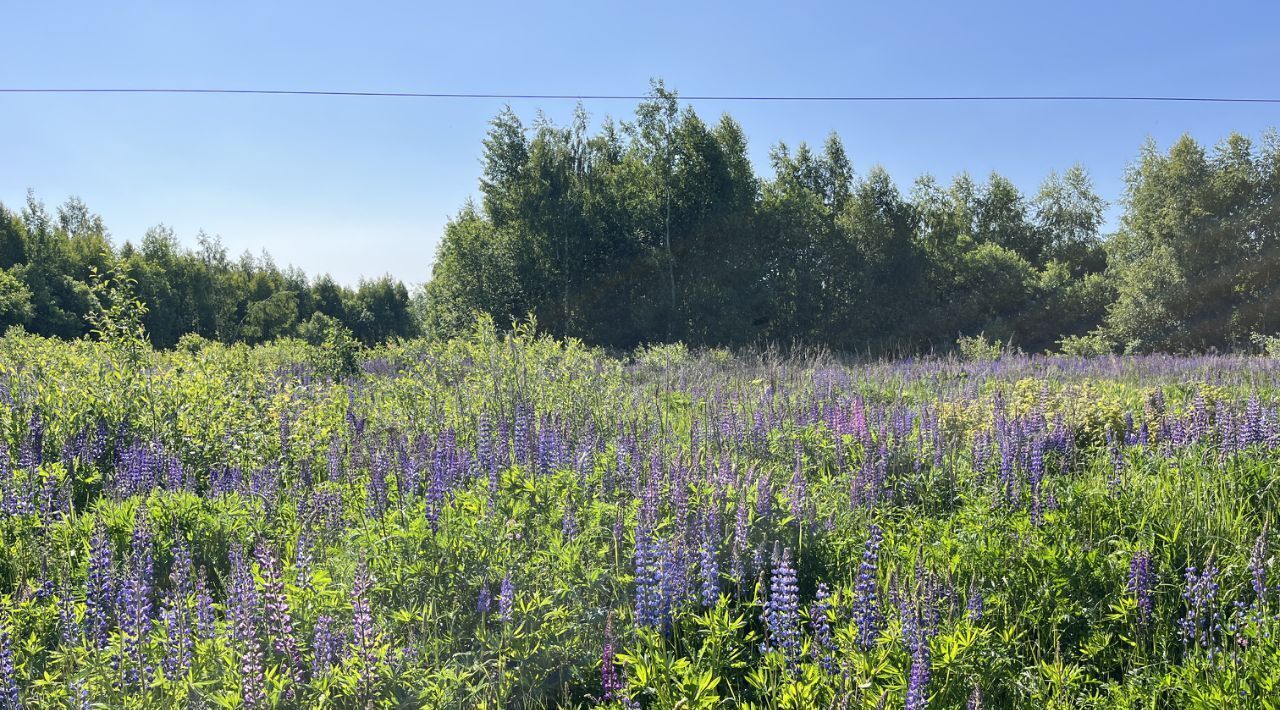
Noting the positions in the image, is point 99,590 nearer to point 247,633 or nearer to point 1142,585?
point 247,633

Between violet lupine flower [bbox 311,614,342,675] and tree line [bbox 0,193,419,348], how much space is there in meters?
12.0

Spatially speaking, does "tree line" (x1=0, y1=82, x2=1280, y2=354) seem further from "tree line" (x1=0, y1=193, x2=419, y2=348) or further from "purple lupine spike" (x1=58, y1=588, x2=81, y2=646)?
"purple lupine spike" (x1=58, y1=588, x2=81, y2=646)

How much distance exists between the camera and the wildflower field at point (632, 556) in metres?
2.73

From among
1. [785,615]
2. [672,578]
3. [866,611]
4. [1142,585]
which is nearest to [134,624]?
[672,578]

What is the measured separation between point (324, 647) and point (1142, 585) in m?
3.48

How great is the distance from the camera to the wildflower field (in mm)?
2734

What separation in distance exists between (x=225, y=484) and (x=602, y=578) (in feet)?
10.2

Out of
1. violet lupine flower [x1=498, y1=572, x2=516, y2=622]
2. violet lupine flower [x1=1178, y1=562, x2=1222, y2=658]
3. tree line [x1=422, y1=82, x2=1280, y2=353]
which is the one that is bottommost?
violet lupine flower [x1=1178, y1=562, x2=1222, y2=658]

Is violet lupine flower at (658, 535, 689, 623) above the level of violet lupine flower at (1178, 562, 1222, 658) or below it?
above

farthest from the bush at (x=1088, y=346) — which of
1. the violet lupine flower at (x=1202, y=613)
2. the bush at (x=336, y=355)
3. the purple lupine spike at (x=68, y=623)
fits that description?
the purple lupine spike at (x=68, y=623)

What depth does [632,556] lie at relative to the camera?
3518mm

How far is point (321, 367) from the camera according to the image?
13.0 metres

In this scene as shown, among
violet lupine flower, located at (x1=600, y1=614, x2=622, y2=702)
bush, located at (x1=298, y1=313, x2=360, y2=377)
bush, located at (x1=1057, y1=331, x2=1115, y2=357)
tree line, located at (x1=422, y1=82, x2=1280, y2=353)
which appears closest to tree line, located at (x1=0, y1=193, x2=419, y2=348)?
bush, located at (x1=298, y1=313, x2=360, y2=377)

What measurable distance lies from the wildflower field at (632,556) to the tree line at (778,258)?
68.6 ft
